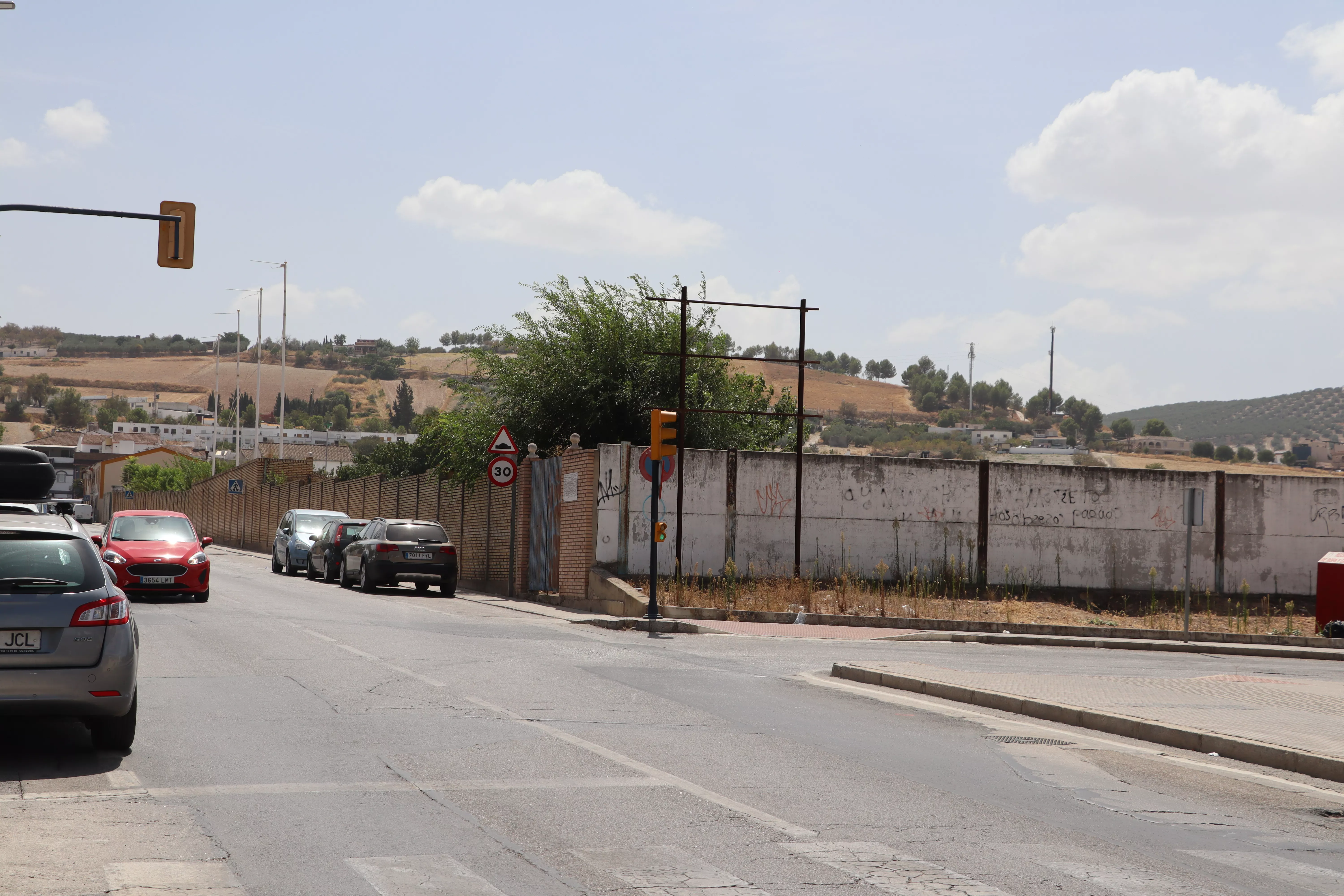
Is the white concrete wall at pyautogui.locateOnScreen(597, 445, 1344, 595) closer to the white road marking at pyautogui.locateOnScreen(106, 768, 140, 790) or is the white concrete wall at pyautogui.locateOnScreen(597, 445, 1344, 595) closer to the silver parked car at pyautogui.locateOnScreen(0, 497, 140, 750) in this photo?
the silver parked car at pyautogui.locateOnScreen(0, 497, 140, 750)

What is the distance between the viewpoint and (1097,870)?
20.3 feet

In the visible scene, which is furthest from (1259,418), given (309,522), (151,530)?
(151,530)

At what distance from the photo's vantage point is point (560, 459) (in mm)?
27328

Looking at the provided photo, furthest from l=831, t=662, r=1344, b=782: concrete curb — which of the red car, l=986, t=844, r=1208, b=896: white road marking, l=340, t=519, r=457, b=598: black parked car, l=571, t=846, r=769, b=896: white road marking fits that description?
l=340, t=519, r=457, b=598: black parked car

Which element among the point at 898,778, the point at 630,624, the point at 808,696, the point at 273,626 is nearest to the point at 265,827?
the point at 898,778

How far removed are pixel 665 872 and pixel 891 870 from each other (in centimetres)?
102

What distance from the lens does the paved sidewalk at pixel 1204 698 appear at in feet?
35.0

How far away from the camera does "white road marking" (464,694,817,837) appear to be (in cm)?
689

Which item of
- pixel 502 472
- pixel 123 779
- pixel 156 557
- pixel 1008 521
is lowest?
pixel 123 779

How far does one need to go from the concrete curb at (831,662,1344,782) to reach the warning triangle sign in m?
13.5

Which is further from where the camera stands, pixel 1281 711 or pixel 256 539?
pixel 256 539

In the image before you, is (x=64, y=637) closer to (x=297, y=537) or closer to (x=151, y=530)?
(x=151, y=530)

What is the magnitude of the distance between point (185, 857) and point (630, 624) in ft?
49.7

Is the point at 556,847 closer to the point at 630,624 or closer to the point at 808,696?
the point at 808,696
